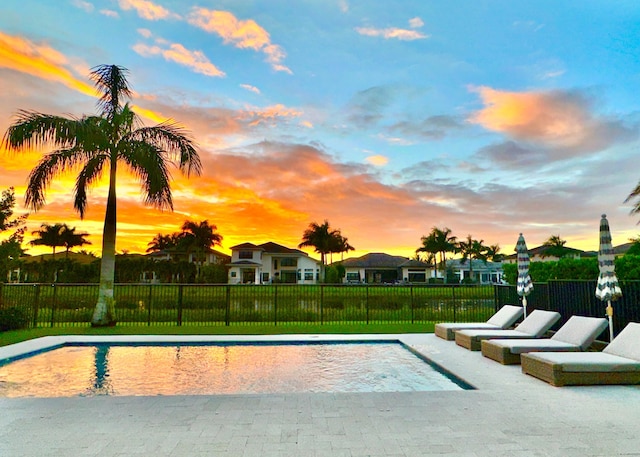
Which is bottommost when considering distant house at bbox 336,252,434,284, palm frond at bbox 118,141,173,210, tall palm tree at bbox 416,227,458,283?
distant house at bbox 336,252,434,284

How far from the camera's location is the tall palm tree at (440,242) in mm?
58469

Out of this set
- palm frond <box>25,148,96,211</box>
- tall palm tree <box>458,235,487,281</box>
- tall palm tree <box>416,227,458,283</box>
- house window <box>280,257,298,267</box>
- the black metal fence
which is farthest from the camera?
tall palm tree <box>458,235,487,281</box>

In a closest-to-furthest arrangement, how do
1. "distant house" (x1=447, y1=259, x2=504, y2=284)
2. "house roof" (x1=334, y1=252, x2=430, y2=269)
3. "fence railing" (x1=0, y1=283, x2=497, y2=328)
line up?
"fence railing" (x1=0, y1=283, x2=497, y2=328) < "house roof" (x1=334, y1=252, x2=430, y2=269) < "distant house" (x1=447, y1=259, x2=504, y2=284)

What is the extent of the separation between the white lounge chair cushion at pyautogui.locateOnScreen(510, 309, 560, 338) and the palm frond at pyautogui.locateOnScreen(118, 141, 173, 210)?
32.0ft

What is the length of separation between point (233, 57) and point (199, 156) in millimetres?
3004

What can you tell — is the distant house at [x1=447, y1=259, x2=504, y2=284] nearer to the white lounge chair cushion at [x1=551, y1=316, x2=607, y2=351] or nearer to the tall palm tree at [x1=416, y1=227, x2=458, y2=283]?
the tall palm tree at [x1=416, y1=227, x2=458, y2=283]

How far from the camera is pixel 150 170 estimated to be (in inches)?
479

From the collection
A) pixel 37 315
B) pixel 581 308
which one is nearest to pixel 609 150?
pixel 581 308

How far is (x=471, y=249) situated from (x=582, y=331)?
2216 inches

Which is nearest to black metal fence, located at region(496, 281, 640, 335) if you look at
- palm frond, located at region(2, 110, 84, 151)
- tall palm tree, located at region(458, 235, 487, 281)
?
palm frond, located at region(2, 110, 84, 151)

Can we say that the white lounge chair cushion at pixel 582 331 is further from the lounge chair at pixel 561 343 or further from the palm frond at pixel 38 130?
the palm frond at pixel 38 130

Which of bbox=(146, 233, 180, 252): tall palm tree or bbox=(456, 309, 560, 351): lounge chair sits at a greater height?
bbox=(146, 233, 180, 252): tall palm tree

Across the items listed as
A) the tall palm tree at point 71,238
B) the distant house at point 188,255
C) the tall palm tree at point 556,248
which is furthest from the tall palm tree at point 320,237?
the tall palm tree at point 71,238

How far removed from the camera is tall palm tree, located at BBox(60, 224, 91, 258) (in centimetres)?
5912
